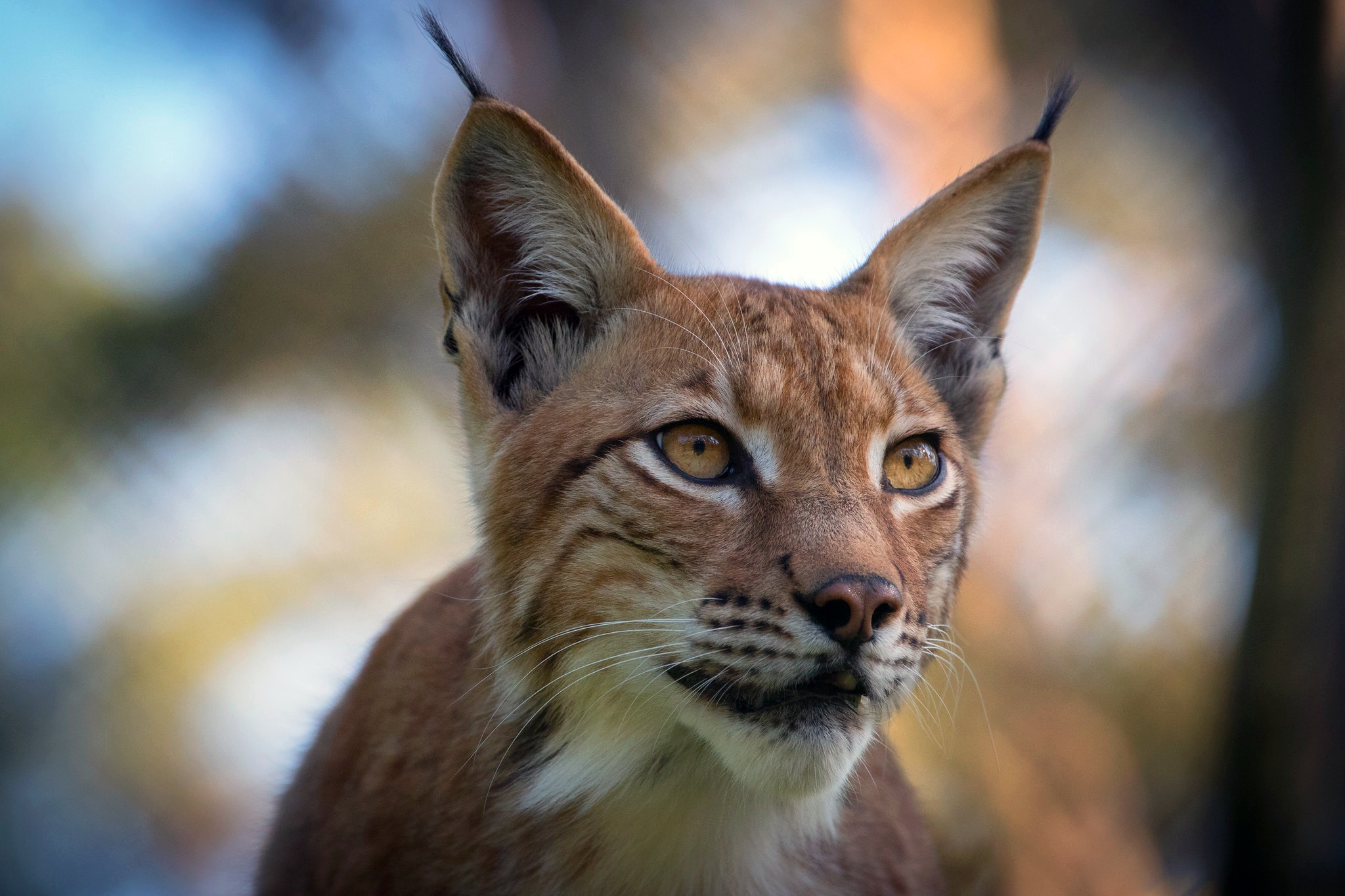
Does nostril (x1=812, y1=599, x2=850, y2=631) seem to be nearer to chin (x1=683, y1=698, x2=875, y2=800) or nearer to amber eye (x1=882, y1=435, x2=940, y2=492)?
chin (x1=683, y1=698, x2=875, y2=800)

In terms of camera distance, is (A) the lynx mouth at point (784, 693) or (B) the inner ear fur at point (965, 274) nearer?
(A) the lynx mouth at point (784, 693)

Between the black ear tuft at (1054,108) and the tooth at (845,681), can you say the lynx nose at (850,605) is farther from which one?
the black ear tuft at (1054,108)

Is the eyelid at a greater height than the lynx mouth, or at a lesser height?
greater

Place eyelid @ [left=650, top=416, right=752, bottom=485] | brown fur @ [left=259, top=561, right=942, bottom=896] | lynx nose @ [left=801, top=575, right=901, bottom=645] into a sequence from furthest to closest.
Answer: brown fur @ [left=259, top=561, right=942, bottom=896]
eyelid @ [left=650, top=416, right=752, bottom=485]
lynx nose @ [left=801, top=575, right=901, bottom=645]

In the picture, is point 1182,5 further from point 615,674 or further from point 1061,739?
point 615,674

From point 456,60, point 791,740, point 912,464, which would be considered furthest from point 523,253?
point 791,740

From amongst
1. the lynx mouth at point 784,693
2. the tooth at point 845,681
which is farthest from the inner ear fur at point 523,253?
the tooth at point 845,681

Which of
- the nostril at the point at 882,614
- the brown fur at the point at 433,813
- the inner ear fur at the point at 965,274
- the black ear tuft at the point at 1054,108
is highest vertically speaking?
the black ear tuft at the point at 1054,108

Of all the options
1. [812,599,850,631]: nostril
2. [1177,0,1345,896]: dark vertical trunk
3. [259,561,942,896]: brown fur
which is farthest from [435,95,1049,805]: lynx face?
[1177,0,1345,896]: dark vertical trunk

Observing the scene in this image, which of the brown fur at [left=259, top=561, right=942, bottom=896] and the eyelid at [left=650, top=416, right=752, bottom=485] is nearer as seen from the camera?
the eyelid at [left=650, top=416, right=752, bottom=485]
